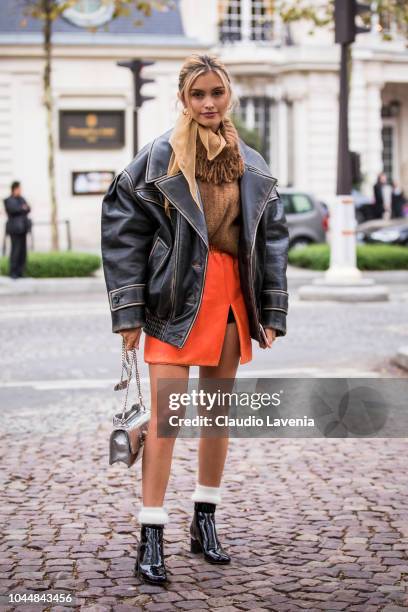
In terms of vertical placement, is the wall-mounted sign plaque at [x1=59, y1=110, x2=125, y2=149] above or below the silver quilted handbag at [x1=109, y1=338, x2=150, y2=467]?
above

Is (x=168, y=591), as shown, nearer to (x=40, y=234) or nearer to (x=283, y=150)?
(x=40, y=234)

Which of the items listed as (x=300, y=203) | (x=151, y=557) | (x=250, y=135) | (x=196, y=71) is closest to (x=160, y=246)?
(x=196, y=71)

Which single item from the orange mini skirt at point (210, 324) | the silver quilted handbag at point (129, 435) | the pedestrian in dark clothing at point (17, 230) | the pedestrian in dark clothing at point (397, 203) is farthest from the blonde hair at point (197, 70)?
the pedestrian in dark clothing at point (397, 203)

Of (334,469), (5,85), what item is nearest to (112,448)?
(334,469)

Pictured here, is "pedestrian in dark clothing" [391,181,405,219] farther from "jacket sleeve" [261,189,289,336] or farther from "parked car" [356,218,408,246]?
"jacket sleeve" [261,189,289,336]

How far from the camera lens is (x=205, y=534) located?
14.6ft

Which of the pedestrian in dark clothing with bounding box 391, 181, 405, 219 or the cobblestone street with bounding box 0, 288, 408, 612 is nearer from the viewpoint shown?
the cobblestone street with bounding box 0, 288, 408, 612

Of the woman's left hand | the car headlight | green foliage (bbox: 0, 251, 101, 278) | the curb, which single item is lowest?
the curb

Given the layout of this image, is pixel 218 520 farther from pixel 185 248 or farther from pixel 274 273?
pixel 185 248

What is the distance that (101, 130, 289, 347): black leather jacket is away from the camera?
413 cm

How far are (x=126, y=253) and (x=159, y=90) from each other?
28994 mm

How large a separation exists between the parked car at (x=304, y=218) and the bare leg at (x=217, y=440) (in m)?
20.0

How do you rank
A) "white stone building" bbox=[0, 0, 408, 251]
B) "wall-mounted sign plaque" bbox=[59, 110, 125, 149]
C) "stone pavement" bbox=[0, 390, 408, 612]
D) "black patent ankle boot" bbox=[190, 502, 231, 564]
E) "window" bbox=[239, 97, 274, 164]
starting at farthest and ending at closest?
"window" bbox=[239, 97, 274, 164]
"wall-mounted sign plaque" bbox=[59, 110, 125, 149]
"white stone building" bbox=[0, 0, 408, 251]
"black patent ankle boot" bbox=[190, 502, 231, 564]
"stone pavement" bbox=[0, 390, 408, 612]

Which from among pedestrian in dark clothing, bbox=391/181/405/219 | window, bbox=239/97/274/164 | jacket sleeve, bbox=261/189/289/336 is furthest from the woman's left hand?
window, bbox=239/97/274/164
